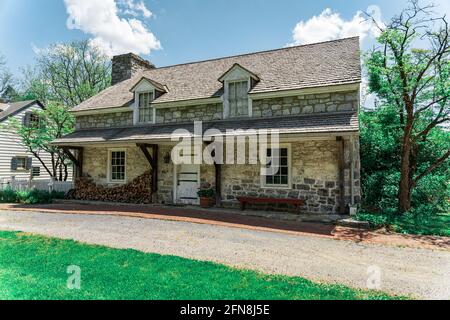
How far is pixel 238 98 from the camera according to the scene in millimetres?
11992

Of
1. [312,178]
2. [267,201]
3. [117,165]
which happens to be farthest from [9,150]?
[312,178]

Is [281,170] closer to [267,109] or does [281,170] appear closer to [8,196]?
[267,109]

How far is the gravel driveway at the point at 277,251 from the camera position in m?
4.59

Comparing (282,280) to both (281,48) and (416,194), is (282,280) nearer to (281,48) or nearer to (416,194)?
(416,194)

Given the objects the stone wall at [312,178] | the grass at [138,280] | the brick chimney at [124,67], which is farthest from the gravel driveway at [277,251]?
the brick chimney at [124,67]

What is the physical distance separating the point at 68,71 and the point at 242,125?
2493 cm

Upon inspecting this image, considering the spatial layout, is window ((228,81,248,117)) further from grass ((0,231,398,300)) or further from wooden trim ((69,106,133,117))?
grass ((0,231,398,300))

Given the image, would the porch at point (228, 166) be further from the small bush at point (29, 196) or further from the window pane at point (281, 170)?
the small bush at point (29, 196)

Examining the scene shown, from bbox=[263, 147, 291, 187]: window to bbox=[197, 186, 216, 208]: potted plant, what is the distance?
2.24m

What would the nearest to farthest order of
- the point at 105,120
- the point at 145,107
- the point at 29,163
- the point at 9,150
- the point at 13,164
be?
the point at 145,107
the point at 105,120
the point at 9,150
the point at 13,164
the point at 29,163

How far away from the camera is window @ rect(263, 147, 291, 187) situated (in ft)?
34.8

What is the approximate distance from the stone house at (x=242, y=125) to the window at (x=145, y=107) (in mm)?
50

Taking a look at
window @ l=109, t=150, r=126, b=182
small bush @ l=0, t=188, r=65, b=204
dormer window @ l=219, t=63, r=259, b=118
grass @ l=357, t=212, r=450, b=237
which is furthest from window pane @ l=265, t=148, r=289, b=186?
small bush @ l=0, t=188, r=65, b=204

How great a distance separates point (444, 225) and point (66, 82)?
104ft
